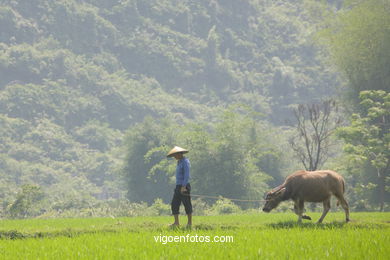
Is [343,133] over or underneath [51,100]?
underneath

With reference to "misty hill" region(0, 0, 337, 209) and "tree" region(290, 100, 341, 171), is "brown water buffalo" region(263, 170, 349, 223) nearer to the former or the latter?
"tree" region(290, 100, 341, 171)

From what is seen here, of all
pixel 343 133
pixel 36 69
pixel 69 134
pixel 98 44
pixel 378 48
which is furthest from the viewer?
pixel 98 44

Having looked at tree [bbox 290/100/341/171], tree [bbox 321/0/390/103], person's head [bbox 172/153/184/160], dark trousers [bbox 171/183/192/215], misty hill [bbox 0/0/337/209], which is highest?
misty hill [bbox 0/0/337/209]

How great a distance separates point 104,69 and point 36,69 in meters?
25.8

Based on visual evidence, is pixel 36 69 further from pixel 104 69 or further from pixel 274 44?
pixel 274 44

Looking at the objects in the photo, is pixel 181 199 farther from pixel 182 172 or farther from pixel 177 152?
pixel 177 152

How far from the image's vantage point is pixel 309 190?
47.1 ft

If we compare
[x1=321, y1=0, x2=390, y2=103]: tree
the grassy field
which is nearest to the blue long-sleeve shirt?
the grassy field

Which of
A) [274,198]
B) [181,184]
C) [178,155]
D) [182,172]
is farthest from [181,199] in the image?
[274,198]

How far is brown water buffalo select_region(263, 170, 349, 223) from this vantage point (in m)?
14.4

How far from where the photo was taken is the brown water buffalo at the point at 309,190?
14375 mm

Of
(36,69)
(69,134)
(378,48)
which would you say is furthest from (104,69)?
(378,48)

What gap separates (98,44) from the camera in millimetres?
188375

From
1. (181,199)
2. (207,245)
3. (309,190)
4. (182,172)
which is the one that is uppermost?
(182,172)
